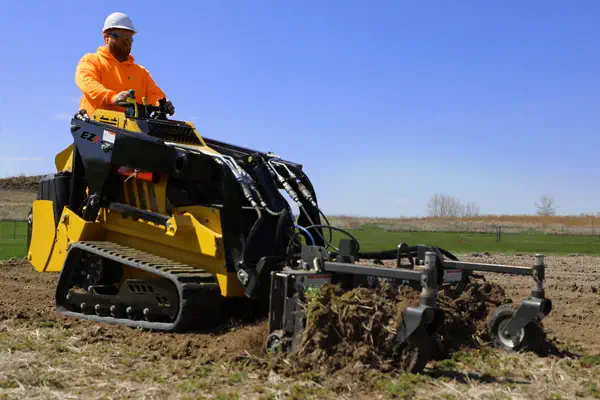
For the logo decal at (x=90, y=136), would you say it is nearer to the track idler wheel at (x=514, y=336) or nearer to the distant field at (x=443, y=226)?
the track idler wheel at (x=514, y=336)

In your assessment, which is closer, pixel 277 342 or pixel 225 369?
pixel 225 369

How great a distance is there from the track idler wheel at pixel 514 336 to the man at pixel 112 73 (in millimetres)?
4827

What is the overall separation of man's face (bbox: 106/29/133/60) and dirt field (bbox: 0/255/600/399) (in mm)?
3658

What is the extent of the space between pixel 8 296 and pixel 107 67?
3725 mm

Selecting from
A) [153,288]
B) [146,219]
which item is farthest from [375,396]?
[146,219]

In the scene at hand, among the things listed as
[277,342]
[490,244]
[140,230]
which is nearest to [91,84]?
[140,230]

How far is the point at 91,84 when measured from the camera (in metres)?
8.20

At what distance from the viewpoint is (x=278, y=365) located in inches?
201

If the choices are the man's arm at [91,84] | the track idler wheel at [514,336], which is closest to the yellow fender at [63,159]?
the man's arm at [91,84]

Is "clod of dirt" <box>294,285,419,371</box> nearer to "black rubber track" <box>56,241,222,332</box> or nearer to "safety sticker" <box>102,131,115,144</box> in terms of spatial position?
"black rubber track" <box>56,241,222,332</box>

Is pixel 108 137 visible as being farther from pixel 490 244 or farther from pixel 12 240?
pixel 490 244

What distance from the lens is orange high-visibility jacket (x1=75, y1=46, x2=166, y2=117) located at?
817 cm

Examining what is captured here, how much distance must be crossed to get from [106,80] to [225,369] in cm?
486

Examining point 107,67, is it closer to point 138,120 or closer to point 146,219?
point 138,120
